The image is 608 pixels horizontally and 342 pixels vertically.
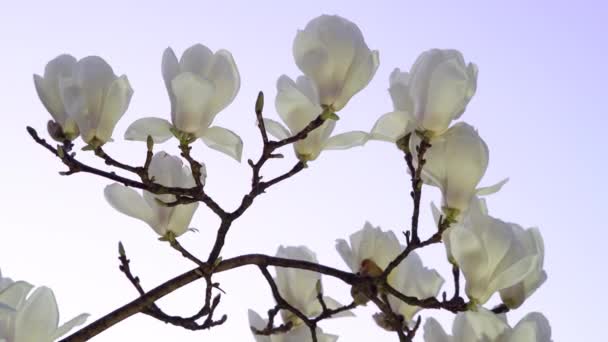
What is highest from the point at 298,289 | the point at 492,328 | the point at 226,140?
the point at 226,140

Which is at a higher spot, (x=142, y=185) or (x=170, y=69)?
(x=170, y=69)

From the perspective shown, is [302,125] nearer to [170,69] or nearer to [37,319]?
[170,69]

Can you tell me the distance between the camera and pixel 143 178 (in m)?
1.00

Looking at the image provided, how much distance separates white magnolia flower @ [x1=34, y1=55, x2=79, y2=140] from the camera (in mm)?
1027

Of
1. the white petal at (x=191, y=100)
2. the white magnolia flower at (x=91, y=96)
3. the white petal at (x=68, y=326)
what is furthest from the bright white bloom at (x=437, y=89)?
the white petal at (x=68, y=326)

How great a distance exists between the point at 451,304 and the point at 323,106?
27 centimetres

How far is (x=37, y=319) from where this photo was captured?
0.88 m

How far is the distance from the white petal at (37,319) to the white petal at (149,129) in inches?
8.5

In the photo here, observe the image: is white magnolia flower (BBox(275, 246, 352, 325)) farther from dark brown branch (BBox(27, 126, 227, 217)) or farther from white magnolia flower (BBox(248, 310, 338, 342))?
dark brown branch (BBox(27, 126, 227, 217))

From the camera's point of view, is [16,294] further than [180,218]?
No

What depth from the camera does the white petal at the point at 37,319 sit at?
2.87 feet

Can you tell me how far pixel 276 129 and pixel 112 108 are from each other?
20cm

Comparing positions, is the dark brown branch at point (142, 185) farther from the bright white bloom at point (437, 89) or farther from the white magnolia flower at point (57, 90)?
the bright white bloom at point (437, 89)

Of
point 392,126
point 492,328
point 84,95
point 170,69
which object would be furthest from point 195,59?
point 492,328
